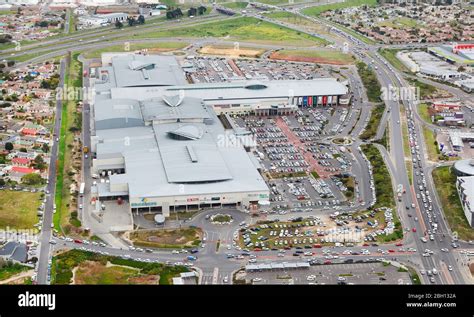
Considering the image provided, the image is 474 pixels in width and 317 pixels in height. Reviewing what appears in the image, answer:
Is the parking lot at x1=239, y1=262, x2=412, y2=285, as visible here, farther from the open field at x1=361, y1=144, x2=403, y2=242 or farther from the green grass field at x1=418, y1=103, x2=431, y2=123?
the green grass field at x1=418, y1=103, x2=431, y2=123

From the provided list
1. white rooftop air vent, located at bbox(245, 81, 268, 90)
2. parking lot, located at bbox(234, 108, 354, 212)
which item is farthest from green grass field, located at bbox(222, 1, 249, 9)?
parking lot, located at bbox(234, 108, 354, 212)

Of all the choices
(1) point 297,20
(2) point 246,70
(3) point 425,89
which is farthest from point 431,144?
(1) point 297,20

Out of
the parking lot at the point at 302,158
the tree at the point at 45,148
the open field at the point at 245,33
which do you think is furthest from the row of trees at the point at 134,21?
the tree at the point at 45,148

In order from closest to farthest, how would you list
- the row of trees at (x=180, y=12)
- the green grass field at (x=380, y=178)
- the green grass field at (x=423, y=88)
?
1. the green grass field at (x=380, y=178)
2. the green grass field at (x=423, y=88)
3. the row of trees at (x=180, y=12)

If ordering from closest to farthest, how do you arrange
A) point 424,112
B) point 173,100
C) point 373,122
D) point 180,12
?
point 173,100
point 373,122
point 424,112
point 180,12

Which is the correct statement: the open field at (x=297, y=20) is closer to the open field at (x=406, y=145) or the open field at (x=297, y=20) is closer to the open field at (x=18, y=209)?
the open field at (x=406, y=145)

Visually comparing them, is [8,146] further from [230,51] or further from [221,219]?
[230,51]
